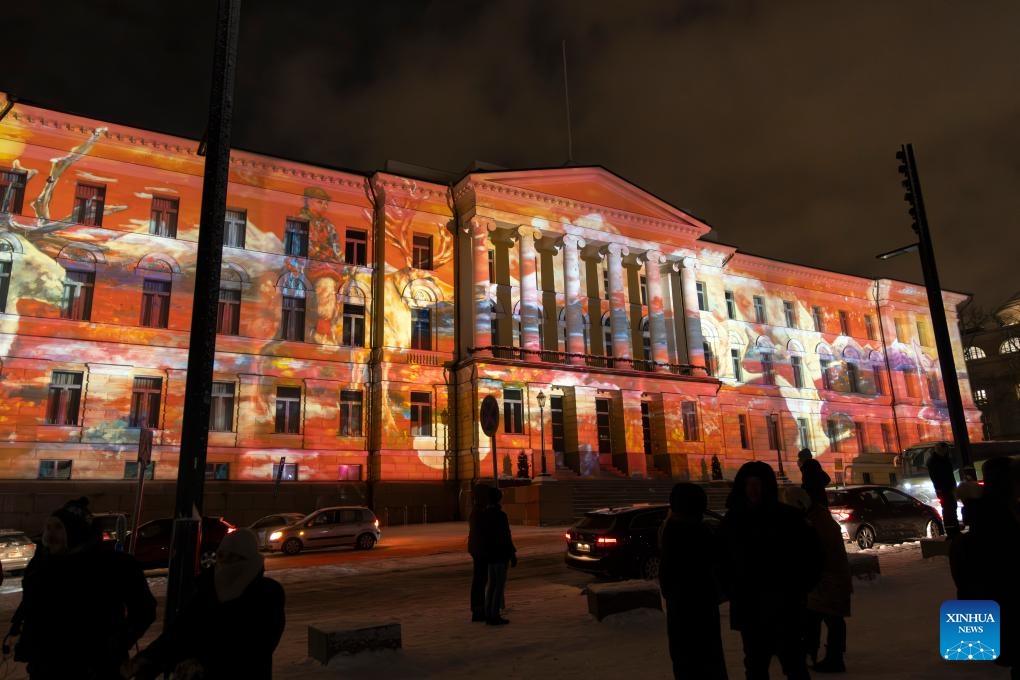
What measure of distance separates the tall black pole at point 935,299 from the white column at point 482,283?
22.7m

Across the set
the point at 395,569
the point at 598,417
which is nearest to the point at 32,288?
the point at 395,569

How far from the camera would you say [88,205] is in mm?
30656

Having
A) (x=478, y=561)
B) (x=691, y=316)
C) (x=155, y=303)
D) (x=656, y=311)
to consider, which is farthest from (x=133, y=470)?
(x=691, y=316)

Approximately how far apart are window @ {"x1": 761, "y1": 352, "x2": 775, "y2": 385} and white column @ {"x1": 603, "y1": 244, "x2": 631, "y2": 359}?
45.3 feet

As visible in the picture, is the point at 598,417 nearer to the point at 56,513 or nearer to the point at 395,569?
the point at 395,569

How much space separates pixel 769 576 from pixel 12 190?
3386 cm

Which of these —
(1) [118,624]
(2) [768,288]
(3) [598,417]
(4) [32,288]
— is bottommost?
(1) [118,624]

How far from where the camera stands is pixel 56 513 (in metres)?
4.79

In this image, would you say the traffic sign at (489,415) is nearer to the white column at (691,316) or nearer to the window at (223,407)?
the window at (223,407)

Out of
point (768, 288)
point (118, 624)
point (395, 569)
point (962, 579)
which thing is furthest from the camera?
point (768, 288)

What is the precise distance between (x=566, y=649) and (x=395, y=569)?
10048 mm

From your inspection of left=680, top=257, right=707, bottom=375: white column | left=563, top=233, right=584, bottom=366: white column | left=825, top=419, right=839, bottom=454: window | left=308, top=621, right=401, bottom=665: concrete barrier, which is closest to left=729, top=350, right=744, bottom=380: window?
left=680, top=257, right=707, bottom=375: white column

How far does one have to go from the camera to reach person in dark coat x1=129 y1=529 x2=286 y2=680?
12.3 feet

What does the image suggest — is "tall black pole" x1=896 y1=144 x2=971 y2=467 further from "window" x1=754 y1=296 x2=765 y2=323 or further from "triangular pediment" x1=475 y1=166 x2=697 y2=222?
"window" x1=754 y1=296 x2=765 y2=323
